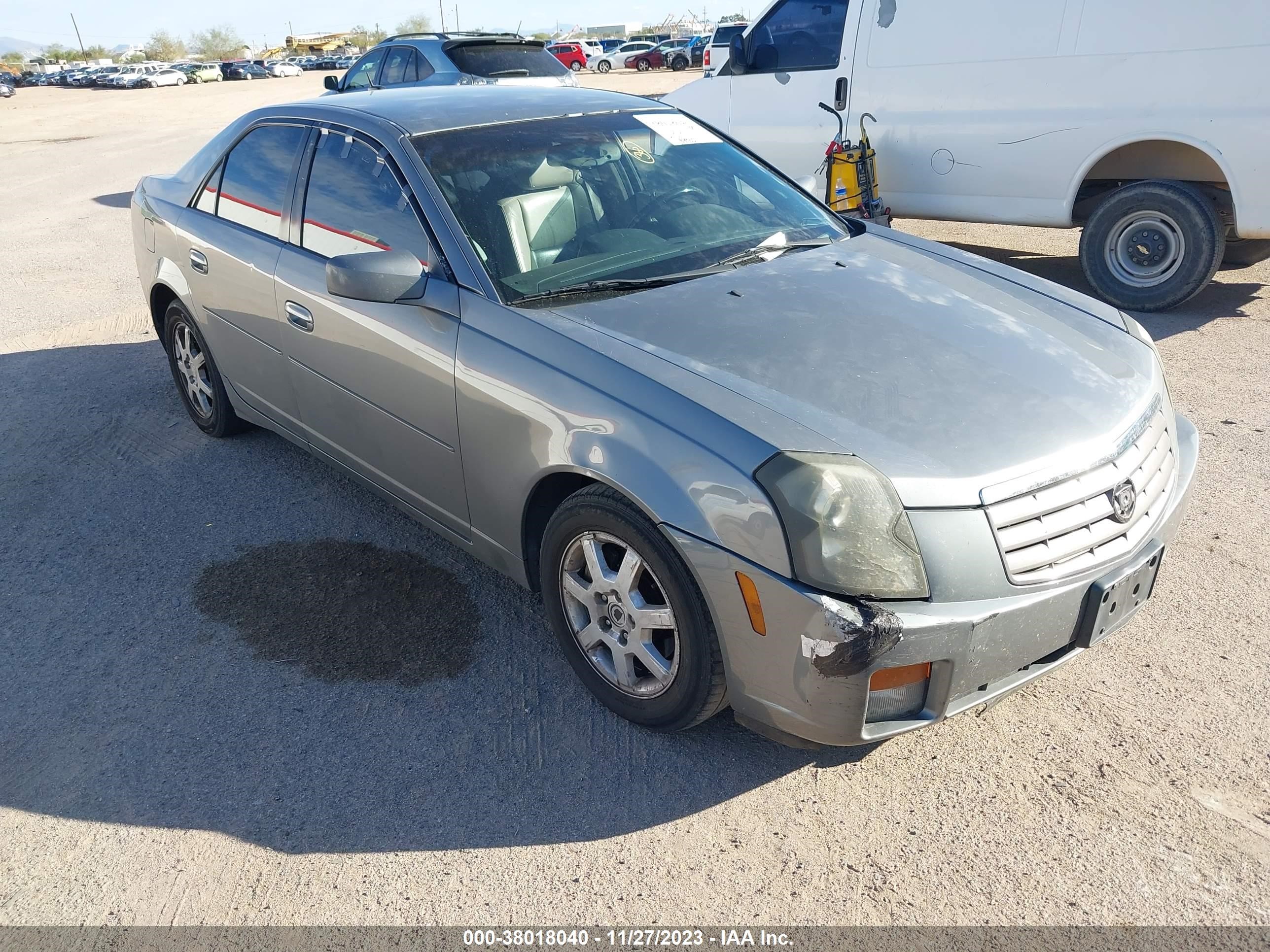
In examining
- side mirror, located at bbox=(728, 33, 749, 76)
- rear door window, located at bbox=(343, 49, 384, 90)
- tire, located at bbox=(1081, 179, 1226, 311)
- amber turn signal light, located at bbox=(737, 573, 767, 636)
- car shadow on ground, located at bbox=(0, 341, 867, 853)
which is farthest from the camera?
rear door window, located at bbox=(343, 49, 384, 90)

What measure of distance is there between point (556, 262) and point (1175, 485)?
2.00 meters

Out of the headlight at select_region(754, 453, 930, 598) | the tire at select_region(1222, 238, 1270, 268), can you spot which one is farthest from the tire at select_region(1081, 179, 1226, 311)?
the headlight at select_region(754, 453, 930, 598)

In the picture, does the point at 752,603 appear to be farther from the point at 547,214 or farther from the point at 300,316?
the point at 300,316

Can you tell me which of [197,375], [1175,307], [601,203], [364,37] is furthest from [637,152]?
[364,37]

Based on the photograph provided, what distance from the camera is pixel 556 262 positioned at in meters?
3.22

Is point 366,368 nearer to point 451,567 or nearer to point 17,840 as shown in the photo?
point 451,567

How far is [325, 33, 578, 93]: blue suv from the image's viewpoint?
37.8ft

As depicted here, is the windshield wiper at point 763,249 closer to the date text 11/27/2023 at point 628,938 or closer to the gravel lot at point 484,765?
the gravel lot at point 484,765

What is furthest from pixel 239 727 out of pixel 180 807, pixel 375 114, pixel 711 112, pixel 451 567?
pixel 711 112

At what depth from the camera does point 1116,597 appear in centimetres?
250

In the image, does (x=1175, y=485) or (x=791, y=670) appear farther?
(x=1175, y=485)

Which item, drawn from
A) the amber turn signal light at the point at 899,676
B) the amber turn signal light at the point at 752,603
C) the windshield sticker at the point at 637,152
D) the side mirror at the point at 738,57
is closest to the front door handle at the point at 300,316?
the windshield sticker at the point at 637,152

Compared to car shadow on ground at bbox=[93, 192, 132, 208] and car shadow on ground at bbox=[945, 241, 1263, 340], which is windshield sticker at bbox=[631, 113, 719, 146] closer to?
car shadow on ground at bbox=[945, 241, 1263, 340]

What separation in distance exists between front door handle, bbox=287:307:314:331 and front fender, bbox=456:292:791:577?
90 cm
